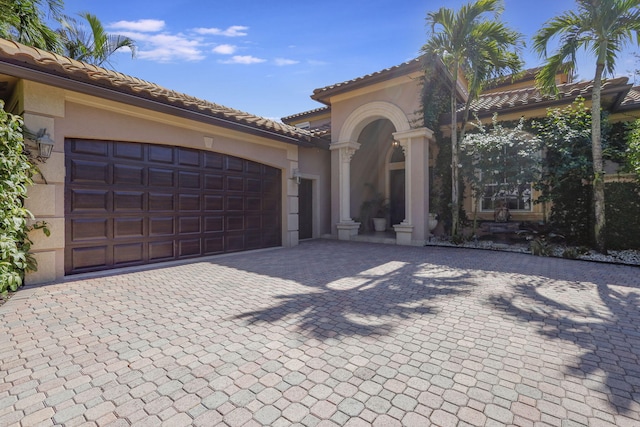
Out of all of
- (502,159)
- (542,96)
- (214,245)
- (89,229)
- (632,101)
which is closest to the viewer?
(89,229)

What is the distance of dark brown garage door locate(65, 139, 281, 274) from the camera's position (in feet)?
19.1

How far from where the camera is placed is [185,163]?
7398 mm

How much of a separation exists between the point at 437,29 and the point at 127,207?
31.5 feet

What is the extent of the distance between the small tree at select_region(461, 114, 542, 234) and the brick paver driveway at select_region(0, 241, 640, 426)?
3.83 metres

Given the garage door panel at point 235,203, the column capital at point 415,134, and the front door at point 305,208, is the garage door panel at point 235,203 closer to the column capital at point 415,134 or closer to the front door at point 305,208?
the front door at point 305,208

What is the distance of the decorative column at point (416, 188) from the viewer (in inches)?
381

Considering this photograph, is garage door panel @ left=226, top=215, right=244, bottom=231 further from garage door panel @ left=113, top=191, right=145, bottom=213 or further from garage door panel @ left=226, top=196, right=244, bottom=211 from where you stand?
garage door panel @ left=113, top=191, right=145, bottom=213

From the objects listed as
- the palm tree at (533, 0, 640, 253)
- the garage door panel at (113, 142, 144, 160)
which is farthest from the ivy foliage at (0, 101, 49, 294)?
the palm tree at (533, 0, 640, 253)

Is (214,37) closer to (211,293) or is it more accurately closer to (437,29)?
(437,29)

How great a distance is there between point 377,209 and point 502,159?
572 centimetres

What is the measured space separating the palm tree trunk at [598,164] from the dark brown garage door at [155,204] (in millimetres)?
8710

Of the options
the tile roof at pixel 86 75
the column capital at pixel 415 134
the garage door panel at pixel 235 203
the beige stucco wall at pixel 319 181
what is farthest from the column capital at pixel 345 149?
the garage door panel at pixel 235 203

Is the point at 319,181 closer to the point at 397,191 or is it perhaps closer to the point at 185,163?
the point at 397,191

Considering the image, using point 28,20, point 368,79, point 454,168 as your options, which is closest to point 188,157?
point 28,20
